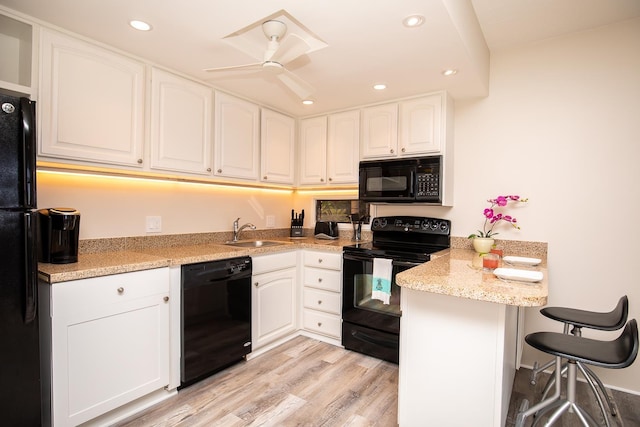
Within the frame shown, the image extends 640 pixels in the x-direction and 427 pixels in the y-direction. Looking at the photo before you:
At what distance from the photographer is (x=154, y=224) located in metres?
2.49

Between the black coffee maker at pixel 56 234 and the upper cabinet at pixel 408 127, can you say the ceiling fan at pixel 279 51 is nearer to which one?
the upper cabinet at pixel 408 127

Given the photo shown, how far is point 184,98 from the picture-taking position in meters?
2.36

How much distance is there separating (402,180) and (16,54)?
2629 mm

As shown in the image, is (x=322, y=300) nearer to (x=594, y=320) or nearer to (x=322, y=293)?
(x=322, y=293)

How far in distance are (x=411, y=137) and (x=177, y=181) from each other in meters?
1.98

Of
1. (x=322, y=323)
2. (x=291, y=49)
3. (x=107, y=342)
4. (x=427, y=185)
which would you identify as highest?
(x=291, y=49)

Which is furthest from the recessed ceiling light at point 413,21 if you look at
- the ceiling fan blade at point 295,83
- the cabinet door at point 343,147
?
the cabinet door at point 343,147

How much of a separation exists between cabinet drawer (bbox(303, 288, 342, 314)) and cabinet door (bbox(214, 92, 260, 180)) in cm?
118

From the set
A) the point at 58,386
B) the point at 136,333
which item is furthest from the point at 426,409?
the point at 58,386

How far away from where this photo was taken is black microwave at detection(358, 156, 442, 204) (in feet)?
8.57

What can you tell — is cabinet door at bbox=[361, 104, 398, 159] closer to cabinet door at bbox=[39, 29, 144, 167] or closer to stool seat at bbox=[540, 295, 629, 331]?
stool seat at bbox=[540, 295, 629, 331]

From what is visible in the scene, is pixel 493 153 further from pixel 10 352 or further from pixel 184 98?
pixel 10 352

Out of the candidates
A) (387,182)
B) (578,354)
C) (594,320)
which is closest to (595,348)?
(578,354)

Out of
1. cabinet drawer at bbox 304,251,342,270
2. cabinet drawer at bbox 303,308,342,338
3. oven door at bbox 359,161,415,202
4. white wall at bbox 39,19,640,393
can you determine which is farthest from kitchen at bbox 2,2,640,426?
cabinet drawer at bbox 303,308,342,338
